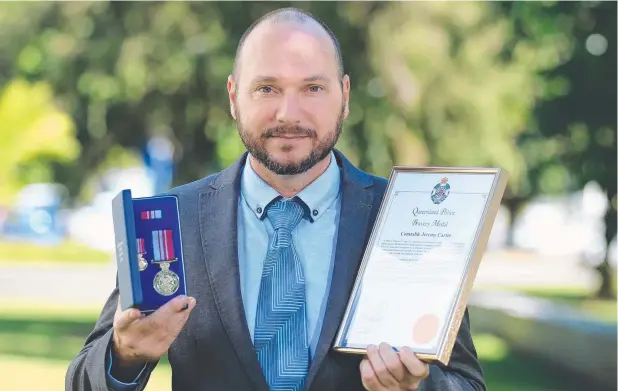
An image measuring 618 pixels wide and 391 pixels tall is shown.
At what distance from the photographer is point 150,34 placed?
56.8 feet

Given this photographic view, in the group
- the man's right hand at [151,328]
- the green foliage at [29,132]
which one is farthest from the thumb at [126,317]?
the green foliage at [29,132]

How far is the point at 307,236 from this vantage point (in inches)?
121

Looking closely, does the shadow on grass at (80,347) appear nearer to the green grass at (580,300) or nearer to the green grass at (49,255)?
the green grass at (580,300)

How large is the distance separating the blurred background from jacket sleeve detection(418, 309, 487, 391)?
8.65 meters

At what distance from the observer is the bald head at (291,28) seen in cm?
304

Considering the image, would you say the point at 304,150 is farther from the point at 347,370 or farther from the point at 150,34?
the point at 150,34

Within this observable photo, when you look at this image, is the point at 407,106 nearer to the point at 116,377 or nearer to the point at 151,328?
the point at 116,377

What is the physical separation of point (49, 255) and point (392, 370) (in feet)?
107

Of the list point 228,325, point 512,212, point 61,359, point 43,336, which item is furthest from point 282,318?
point 512,212

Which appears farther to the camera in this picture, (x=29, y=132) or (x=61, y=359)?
(x=29, y=132)

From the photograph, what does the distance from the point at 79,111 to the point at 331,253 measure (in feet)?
59.1

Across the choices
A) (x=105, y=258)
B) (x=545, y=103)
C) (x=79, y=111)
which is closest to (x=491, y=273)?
(x=105, y=258)

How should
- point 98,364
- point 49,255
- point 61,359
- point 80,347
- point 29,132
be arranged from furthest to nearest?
point 49,255
point 29,132
point 80,347
point 61,359
point 98,364

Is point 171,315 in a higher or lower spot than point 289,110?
lower
